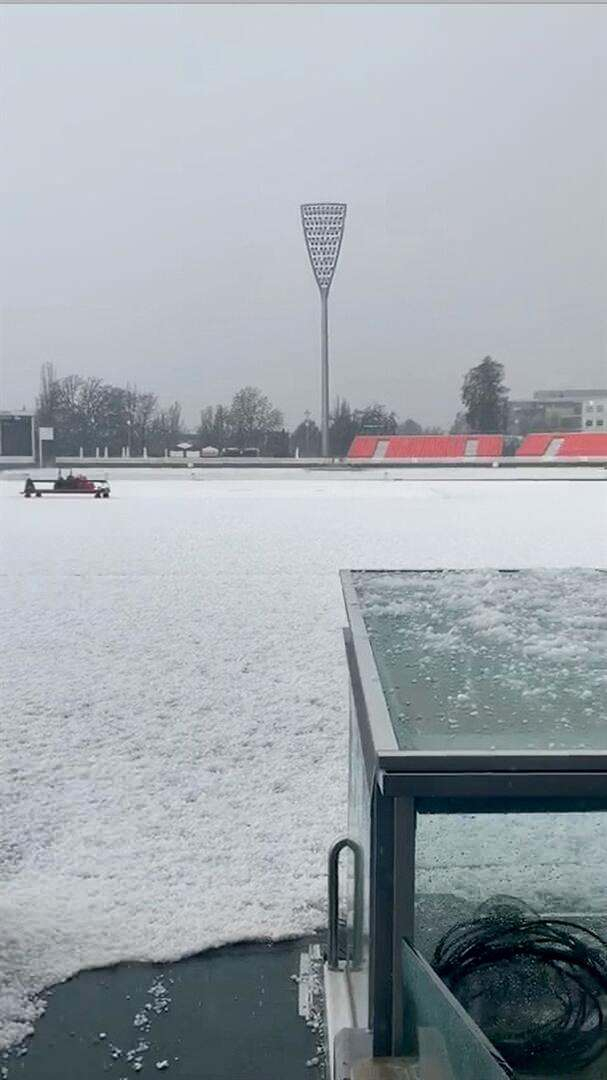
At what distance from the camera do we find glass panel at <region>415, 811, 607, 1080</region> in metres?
1.90

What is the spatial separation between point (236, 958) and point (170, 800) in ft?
4.99

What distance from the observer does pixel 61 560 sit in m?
14.7

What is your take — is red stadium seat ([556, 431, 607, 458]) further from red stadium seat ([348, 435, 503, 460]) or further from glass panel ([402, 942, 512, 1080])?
glass panel ([402, 942, 512, 1080])

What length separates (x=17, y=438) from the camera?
1913 inches

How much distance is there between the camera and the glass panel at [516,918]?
74.8 inches

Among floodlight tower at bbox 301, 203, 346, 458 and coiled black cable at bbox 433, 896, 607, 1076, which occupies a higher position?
floodlight tower at bbox 301, 203, 346, 458

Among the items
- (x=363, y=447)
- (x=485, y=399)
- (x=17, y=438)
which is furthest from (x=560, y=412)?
(x=17, y=438)

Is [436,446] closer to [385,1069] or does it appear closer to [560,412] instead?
[560,412]

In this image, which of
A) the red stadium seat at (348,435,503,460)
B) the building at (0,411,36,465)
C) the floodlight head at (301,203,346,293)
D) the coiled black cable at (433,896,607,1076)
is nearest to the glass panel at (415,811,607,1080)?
the coiled black cable at (433,896,607,1076)

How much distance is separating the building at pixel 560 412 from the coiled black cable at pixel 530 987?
5842 cm

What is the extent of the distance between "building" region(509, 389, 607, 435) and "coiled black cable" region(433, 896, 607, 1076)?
192 ft

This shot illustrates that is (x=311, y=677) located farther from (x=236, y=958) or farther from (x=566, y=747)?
(x=566, y=747)

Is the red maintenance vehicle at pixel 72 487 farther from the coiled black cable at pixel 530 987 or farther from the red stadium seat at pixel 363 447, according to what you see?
the red stadium seat at pixel 363 447

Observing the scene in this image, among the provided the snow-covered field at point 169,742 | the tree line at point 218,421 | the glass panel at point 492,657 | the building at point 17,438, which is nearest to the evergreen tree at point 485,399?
the tree line at point 218,421
